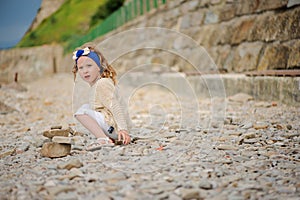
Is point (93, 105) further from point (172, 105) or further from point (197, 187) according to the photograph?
point (172, 105)

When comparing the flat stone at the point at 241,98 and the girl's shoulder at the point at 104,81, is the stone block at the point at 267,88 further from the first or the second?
the girl's shoulder at the point at 104,81

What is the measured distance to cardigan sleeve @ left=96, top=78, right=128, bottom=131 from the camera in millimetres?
2475

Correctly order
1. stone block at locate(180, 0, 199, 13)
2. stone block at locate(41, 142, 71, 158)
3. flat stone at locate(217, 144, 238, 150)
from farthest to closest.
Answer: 1. stone block at locate(180, 0, 199, 13)
2. flat stone at locate(217, 144, 238, 150)
3. stone block at locate(41, 142, 71, 158)

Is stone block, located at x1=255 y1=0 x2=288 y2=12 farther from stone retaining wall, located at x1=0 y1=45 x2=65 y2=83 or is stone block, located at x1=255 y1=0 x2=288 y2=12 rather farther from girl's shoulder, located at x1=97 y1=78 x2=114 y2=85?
stone retaining wall, located at x1=0 y1=45 x2=65 y2=83

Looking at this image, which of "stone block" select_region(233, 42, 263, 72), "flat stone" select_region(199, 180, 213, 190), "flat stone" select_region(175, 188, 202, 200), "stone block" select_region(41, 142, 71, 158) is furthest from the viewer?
"stone block" select_region(233, 42, 263, 72)

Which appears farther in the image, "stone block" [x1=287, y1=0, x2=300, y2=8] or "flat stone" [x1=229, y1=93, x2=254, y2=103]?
"flat stone" [x1=229, y1=93, x2=254, y2=103]

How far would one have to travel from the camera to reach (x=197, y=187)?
165cm

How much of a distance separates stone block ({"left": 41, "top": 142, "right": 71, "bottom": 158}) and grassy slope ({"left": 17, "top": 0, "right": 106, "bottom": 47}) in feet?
81.3

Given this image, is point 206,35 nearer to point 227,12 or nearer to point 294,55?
point 227,12

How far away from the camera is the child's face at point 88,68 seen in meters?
2.50

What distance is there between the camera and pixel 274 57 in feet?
16.2

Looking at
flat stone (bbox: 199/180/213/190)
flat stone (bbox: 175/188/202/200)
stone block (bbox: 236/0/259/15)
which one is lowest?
flat stone (bbox: 175/188/202/200)

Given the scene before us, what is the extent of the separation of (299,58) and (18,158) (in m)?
3.49

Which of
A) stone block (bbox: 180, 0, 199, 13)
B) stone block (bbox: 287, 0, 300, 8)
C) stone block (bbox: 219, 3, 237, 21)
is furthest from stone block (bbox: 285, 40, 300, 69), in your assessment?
stone block (bbox: 180, 0, 199, 13)
